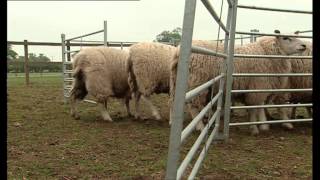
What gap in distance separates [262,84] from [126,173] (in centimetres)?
289

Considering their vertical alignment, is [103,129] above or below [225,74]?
below

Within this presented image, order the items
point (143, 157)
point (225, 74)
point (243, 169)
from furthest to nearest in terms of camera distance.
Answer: point (225, 74)
point (143, 157)
point (243, 169)

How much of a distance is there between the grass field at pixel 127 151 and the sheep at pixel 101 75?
1.63ft

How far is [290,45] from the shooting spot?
5855 mm

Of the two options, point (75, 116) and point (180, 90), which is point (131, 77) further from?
point (180, 90)

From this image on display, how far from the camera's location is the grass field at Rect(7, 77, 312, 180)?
3623mm

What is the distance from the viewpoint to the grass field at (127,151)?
3623mm

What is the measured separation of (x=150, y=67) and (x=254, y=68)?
1.79 m

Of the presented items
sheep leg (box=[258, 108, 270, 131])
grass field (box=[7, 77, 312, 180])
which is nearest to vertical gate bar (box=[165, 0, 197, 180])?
grass field (box=[7, 77, 312, 180])

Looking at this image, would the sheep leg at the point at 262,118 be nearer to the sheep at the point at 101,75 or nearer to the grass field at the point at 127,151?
the grass field at the point at 127,151

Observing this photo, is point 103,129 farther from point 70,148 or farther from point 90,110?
point 90,110

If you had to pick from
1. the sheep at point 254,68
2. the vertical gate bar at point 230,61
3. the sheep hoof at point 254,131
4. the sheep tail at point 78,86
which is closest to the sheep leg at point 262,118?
the sheep at point 254,68

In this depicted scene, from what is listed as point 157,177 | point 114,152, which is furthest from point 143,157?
point 157,177

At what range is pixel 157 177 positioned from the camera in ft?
11.2
